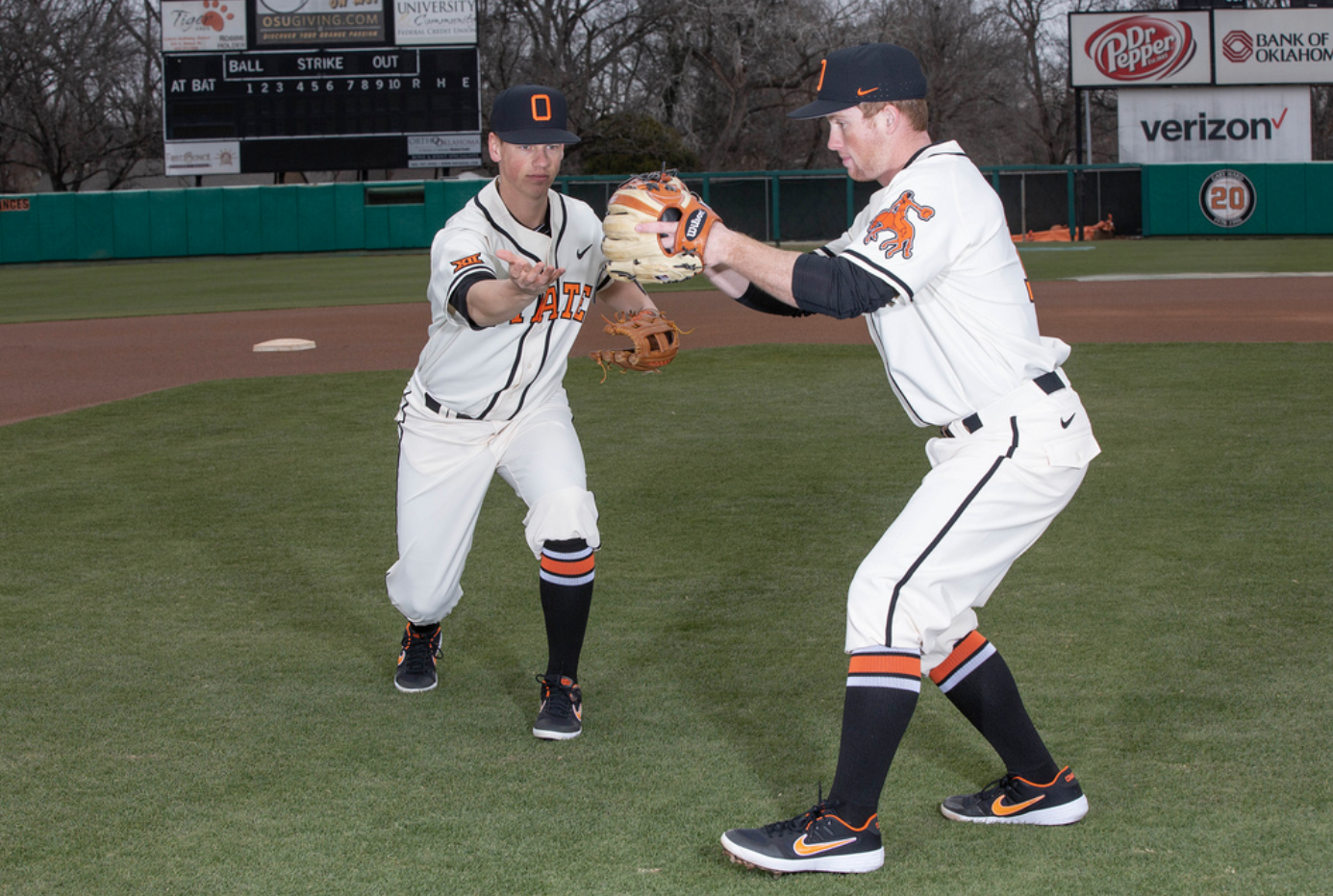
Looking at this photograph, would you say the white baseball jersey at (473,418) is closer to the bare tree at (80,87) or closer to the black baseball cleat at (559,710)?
the black baseball cleat at (559,710)

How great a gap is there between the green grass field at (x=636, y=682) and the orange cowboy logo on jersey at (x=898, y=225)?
A: 1362mm

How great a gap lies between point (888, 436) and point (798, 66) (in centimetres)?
3647

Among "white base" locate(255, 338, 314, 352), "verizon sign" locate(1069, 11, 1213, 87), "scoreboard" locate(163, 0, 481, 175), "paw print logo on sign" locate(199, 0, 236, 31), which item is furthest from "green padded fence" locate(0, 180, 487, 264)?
"white base" locate(255, 338, 314, 352)

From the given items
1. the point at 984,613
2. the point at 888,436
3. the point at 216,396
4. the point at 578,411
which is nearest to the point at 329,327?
the point at 216,396

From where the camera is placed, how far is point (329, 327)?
15766 mm

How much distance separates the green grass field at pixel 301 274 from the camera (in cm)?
2003

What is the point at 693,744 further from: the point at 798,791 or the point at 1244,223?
the point at 1244,223

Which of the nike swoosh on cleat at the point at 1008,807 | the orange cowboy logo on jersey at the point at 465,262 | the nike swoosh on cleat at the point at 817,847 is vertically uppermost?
the orange cowboy logo on jersey at the point at 465,262

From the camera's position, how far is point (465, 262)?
3740mm

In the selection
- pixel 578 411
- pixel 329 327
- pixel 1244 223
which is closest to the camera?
pixel 578 411

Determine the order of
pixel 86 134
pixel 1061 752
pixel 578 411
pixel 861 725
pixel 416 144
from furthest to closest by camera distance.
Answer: pixel 86 134 < pixel 416 144 < pixel 578 411 < pixel 1061 752 < pixel 861 725

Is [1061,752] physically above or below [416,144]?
below

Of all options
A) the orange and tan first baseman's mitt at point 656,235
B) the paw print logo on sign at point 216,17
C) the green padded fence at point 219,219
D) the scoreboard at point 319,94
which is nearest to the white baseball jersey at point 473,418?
the orange and tan first baseman's mitt at point 656,235

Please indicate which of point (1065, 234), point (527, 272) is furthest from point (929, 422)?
point (1065, 234)
